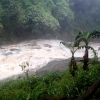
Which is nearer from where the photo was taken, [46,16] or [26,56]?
[26,56]

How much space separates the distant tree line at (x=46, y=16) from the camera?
2023 cm

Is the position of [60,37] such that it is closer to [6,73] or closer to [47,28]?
[47,28]

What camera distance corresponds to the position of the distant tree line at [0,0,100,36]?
20234 millimetres

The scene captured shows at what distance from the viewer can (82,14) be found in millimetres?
29250

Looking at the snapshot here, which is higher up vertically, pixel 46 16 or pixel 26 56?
pixel 46 16

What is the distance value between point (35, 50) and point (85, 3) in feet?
48.8

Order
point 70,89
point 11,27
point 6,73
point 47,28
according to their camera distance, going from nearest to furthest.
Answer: point 70,89
point 6,73
point 11,27
point 47,28

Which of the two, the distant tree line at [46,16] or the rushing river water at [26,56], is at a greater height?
the distant tree line at [46,16]

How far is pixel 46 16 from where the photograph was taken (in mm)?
22922

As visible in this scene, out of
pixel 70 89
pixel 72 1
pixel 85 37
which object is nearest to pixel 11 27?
pixel 72 1

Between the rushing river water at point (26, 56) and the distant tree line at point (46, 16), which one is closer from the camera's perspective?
the rushing river water at point (26, 56)

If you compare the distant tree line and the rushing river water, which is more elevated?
the distant tree line

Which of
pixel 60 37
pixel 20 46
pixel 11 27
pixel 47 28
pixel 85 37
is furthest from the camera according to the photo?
pixel 60 37

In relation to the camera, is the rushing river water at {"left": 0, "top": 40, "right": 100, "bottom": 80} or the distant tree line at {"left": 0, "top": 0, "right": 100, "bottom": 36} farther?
the distant tree line at {"left": 0, "top": 0, "right": 100, "bottom": 36}
